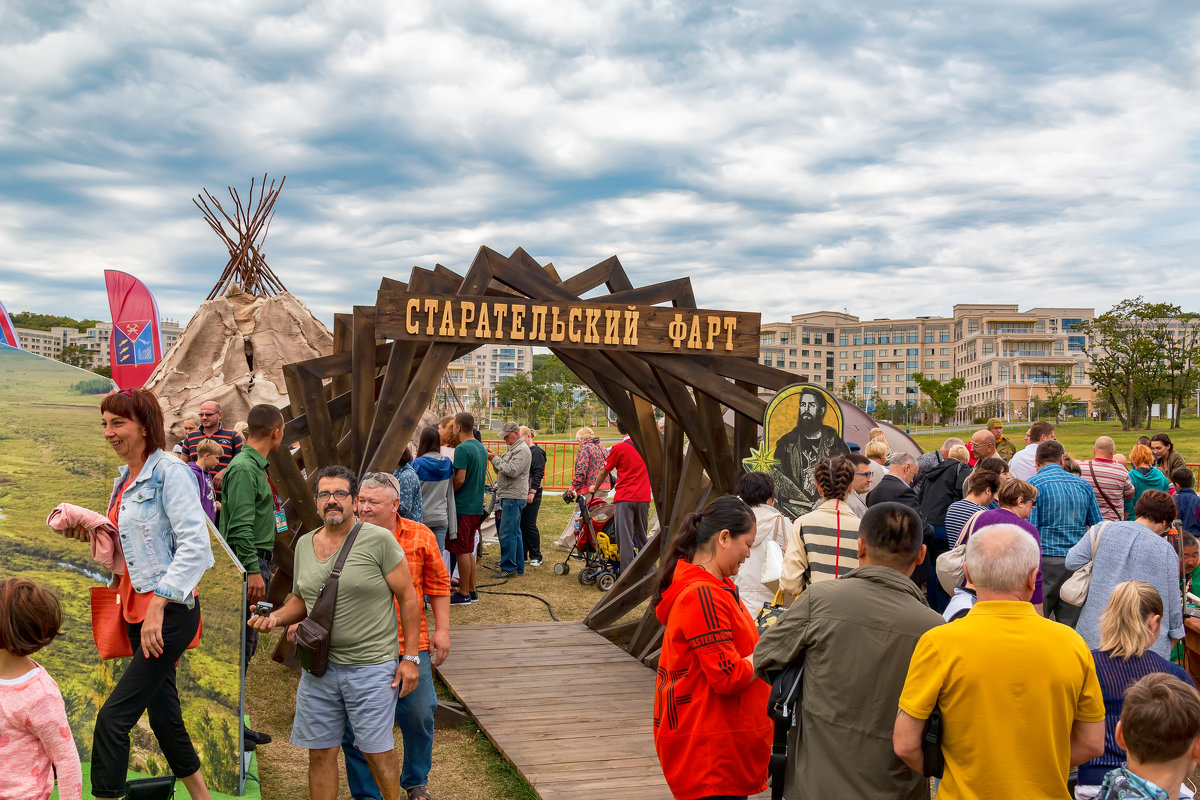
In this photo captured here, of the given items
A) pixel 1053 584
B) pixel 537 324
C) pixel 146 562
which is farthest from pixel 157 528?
pixel 1053 584

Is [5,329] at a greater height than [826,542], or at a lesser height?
greater

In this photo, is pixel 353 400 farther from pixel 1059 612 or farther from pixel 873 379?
pixel 873 379

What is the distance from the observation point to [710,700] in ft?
10.4

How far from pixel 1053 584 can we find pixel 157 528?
5405mm

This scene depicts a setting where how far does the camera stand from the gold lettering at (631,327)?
647cm

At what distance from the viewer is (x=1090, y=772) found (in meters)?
4.03

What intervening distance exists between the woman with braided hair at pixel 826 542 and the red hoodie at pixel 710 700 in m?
1.17

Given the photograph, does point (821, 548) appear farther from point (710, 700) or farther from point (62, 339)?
point (62, 339)

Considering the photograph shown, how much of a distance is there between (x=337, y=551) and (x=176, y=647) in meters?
0.73

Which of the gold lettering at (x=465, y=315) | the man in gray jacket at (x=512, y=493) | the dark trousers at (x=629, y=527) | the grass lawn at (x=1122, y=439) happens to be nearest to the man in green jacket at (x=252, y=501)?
the gold lettering at (x=465, y=315)

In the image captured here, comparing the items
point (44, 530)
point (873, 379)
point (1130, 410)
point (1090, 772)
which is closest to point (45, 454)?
point (44, 530)

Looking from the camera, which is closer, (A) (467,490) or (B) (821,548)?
(B) (821,548)

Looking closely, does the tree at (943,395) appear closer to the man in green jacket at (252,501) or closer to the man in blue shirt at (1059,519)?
the man in blue shirt at (1059,519)

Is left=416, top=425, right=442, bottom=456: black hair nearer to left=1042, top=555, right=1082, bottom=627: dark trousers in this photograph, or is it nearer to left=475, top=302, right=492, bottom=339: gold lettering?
left=475, top=302, right=492, bottom=339: gold lettering
